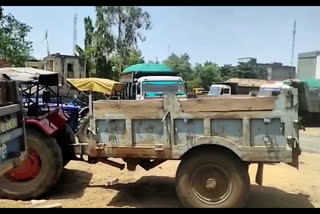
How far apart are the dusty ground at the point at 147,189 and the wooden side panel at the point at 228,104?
150 cm

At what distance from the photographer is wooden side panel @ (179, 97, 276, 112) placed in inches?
220

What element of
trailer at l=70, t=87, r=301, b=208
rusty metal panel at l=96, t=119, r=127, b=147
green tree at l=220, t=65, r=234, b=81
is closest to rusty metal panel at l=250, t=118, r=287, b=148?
trailer at l=70, t=87, r=301, b=208

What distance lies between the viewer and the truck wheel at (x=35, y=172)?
257 inches

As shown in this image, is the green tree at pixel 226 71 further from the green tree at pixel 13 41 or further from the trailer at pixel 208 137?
the trailer at pixel 208 137

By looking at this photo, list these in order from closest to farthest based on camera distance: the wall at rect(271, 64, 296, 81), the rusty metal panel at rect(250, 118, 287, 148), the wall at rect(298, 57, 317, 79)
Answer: the rusty metal panel at rect(250, 118, 287, 148) < the wall at rect(298, 57, 317, 79) < the wall at rect(271, 64, 296, 81)

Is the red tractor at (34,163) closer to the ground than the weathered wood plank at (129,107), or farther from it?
closer to the ground

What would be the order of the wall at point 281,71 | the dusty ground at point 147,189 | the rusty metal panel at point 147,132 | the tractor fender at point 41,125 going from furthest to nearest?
the wall at point 281,71 → the tractor fender at point 41,125 → the dusty ground at point 147,189 → the rusty metal panel at point 147,132

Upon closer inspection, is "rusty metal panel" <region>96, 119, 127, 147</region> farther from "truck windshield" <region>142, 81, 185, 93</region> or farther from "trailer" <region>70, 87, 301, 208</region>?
"truck windshield" <region>142, 81, 185, 93</region>

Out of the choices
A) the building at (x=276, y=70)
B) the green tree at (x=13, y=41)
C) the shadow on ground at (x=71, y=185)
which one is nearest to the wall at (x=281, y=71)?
the building at (x=276, y=70)

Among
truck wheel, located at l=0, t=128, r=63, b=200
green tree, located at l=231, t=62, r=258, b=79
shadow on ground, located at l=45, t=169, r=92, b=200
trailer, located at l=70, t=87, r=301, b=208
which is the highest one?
green tree, located at l=231, t=62, r=258, b=79

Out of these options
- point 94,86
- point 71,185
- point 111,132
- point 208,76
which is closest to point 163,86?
point 94,86

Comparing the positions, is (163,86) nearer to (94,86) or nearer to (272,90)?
(272,90)

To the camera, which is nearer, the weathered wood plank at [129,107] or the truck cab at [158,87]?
the weathered wood plank at [129,107]

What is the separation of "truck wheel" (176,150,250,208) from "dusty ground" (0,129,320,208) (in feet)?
1.95
